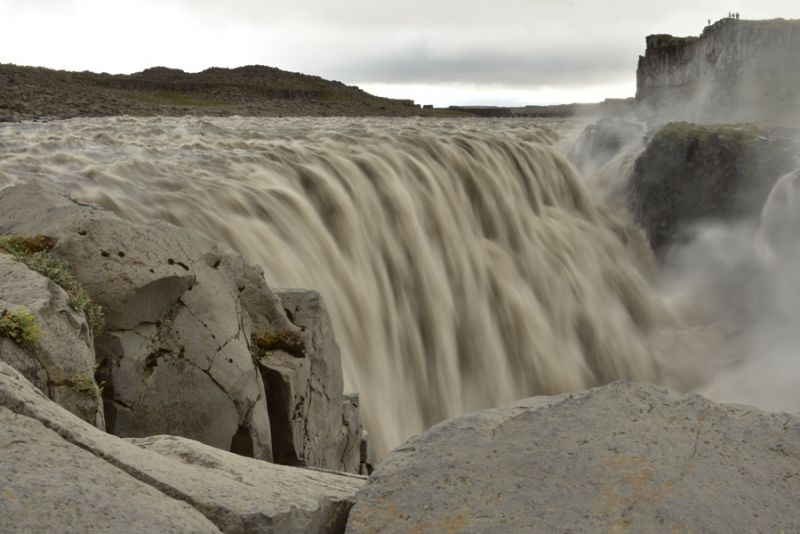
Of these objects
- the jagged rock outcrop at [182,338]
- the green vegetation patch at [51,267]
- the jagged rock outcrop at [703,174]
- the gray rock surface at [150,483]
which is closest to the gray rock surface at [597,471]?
the gray rock surface at [150,483]

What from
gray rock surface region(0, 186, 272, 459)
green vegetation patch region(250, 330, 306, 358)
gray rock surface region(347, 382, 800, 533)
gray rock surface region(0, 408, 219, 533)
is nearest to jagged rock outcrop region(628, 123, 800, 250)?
green vegetation patch region(250, 330, 306, 358)

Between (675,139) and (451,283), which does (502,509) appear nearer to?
(451,283)

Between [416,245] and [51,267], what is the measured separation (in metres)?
9.55

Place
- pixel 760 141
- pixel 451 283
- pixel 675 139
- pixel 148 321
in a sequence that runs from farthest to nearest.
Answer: pixel 675 139, pixel 760 141, pixel 451 283, pixel 148 321

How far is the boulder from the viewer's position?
26.4 ft

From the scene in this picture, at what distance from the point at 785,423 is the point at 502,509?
1.82 meters

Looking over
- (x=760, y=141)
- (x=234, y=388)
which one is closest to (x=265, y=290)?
(x=234, y=388)

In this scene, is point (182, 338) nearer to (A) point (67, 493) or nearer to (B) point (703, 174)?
(A) point (67, 493)

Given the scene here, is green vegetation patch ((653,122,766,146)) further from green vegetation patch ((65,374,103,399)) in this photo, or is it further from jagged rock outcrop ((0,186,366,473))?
green vegetation patch ((65,374,103,399))

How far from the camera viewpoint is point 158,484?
3.90m

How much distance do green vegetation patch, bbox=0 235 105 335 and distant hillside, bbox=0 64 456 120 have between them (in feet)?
72.3

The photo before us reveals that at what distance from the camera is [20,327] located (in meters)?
5.38

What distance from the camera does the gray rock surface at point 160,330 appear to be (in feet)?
22.4

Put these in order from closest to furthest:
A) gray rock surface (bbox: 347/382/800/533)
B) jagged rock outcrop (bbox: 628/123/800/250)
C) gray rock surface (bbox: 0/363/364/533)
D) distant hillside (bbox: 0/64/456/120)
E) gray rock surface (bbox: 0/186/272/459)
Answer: gray rock surface (bbox: 0/363/364/533)
gray rock surface (bbox: 347/382/800/533)
gray rock surface (bbox: 0/186/272/459)
jagged rock outcrop (bbox: 628/123/800/250)
distant hillside (bbox: 0/64/456/120)
